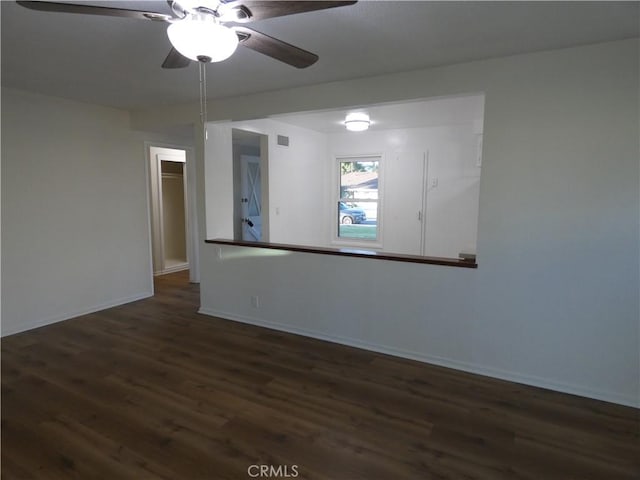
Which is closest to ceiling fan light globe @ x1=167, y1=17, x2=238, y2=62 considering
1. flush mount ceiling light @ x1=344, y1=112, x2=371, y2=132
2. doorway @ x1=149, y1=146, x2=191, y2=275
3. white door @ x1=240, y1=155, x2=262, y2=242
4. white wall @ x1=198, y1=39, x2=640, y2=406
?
white wall @ x1=198, y1=39, x2=640, y2=406

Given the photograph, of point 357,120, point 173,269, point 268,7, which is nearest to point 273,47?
point 268,7

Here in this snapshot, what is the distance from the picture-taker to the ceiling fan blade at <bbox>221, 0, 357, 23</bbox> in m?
1.42

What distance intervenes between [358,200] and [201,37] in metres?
4.77

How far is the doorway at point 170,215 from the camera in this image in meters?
6.04

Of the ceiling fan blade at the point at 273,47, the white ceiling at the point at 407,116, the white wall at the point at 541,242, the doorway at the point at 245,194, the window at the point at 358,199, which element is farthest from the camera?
the doorway at the point at 245,194

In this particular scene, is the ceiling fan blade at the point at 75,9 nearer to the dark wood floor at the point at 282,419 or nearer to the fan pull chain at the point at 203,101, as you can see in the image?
the fan pull chain at the point at 203,101

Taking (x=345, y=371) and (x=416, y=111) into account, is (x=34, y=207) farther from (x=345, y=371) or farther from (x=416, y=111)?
(x=416, y=111)

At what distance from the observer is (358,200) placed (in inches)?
242

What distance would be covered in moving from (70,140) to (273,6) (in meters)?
3.59

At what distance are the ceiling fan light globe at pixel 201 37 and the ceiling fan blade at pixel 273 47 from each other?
0.14 metres

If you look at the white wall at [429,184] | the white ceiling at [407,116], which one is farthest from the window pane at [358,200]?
the white ceiling at [407,116]

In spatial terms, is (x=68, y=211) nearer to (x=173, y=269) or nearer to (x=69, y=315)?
(x=69, y=315)

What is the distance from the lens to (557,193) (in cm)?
259

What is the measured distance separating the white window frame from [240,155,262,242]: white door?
1335 millimetres
